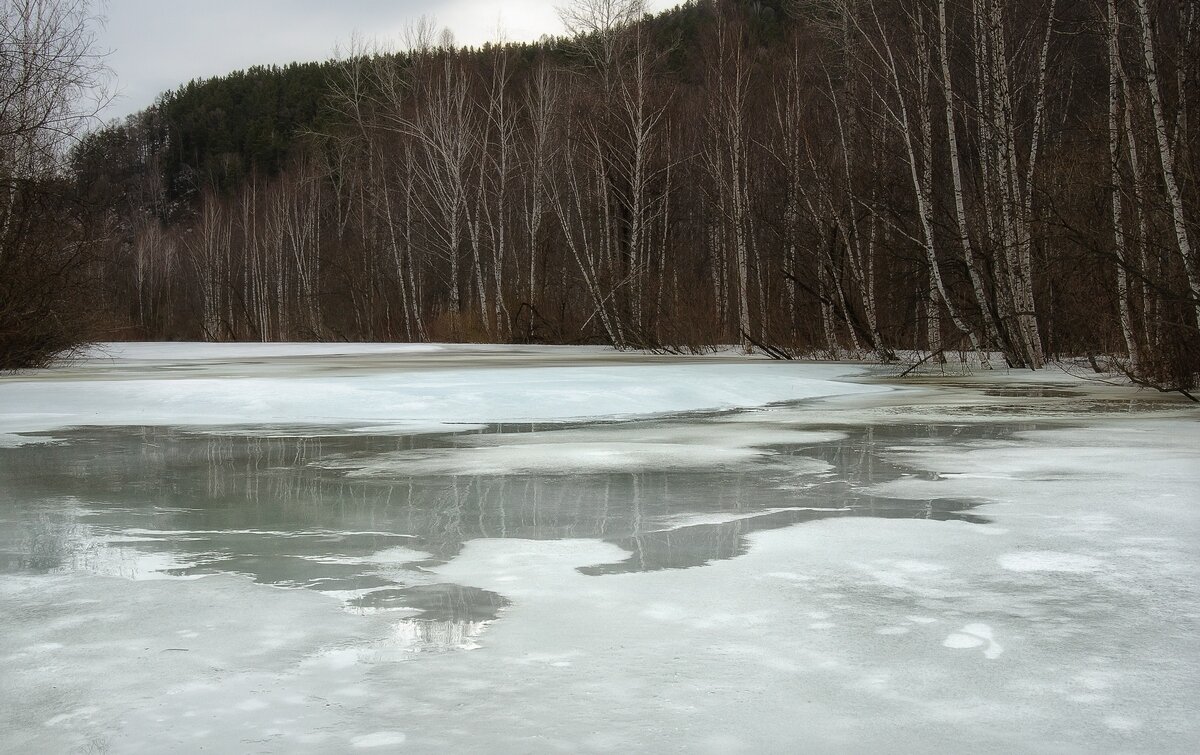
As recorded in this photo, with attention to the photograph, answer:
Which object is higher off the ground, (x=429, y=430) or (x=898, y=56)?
(x=898, y=56)

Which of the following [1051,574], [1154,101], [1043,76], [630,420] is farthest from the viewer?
[1043,76]

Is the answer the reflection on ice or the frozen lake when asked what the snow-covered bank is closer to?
the reflection on ice

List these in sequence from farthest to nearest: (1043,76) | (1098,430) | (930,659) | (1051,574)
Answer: (1043,76) < (1098,430) < (1051,574) < (930,659)

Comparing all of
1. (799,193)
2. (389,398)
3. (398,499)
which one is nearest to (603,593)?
(398,499)

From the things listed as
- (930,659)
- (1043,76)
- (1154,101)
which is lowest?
(930,659)

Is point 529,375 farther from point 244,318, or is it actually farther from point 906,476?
point 244,318

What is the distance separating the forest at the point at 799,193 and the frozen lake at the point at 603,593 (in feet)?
18.2

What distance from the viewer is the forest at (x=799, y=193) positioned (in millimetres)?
12336

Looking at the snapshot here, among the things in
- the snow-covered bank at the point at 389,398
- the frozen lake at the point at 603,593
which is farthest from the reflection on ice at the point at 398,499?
the snow-covered bank at the point at 389,398

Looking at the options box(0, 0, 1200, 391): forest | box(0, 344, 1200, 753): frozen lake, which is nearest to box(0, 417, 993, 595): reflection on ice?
box(0, 344, 1200, 753): frozen lake

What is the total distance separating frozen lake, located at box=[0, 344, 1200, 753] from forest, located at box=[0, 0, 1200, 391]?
218 inches

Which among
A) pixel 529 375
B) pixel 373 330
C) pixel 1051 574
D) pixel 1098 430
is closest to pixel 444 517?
pixel 1051 574

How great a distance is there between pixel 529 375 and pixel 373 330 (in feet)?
93.1

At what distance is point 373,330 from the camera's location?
39250mm
